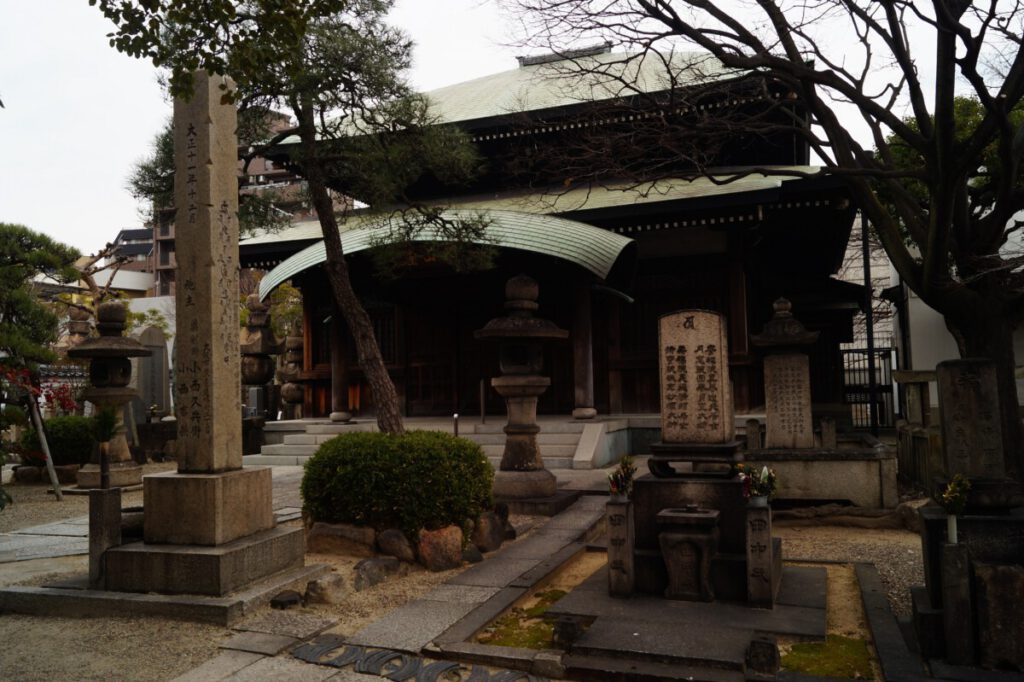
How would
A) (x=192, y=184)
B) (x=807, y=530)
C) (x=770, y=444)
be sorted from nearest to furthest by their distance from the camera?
(x=192, y=184), (x=807, y=530), (x=770, y=444)

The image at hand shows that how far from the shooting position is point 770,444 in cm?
1117

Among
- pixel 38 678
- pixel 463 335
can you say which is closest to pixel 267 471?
pixel 38 678

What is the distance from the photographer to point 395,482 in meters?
6.94

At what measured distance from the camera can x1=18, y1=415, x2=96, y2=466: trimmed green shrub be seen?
45.4 feet

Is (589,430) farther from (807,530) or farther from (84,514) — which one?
(84,514)

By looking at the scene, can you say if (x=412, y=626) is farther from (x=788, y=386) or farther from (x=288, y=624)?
(x=788, y=386)

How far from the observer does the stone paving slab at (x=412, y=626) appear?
493 centimetres

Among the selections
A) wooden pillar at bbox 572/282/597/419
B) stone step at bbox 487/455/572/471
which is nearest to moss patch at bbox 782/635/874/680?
stone step at bbox 487/455/572/471

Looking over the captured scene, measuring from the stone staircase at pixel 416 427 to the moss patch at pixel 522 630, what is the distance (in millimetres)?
6633

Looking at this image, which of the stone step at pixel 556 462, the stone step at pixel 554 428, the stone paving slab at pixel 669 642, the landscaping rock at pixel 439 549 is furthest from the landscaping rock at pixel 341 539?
the stone step at pixel 554 428

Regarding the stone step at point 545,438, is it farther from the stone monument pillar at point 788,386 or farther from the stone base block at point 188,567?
the stone base block at point 188,567

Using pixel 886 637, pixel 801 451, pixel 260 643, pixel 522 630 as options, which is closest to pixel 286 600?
pixel 260 643

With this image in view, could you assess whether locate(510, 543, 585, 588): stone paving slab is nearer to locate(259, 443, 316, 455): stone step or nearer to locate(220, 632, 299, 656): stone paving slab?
locate(220, 632, 299, 656): stone paving slab

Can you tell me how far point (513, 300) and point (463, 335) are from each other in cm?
783
